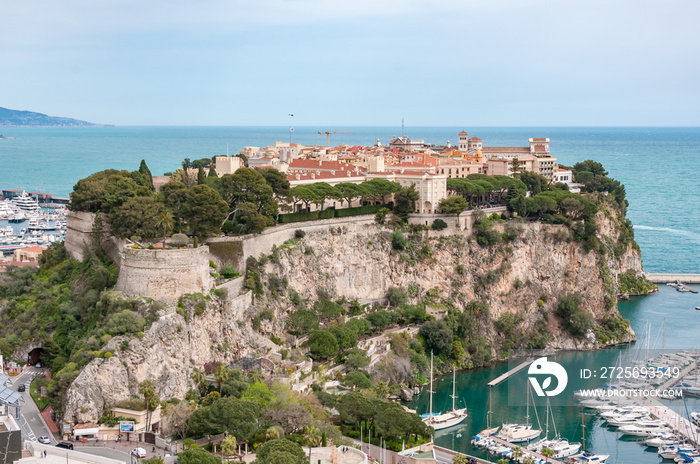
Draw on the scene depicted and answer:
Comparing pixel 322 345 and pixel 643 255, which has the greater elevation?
pixel 322 345

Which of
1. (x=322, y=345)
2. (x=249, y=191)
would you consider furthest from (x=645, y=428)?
(x=249, y=191)

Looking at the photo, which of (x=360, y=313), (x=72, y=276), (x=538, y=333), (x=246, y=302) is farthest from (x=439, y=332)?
(x=72, y=276)

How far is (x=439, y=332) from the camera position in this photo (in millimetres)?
52562

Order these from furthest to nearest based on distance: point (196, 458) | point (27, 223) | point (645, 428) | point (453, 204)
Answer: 1. point (27, 223)
2. point (453, 204)
3. point (645, 428)
4. point (196, 458)

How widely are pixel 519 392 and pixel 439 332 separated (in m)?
6.07

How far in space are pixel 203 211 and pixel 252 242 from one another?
4.06 meters

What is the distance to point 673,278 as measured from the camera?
2982 inches

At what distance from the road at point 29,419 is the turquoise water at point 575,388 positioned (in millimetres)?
19062

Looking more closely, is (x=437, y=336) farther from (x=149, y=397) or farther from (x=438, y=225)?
(x=149, y=397)

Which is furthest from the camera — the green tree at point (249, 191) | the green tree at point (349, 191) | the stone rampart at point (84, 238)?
the green tree at point (349, 191)

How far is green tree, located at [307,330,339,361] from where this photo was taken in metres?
46.2

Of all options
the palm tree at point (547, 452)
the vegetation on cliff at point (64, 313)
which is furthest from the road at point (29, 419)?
the palm tree at point (547, 452)

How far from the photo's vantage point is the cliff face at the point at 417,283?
133 ft

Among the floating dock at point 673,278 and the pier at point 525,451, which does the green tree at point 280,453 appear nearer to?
the pier at point 525,451
